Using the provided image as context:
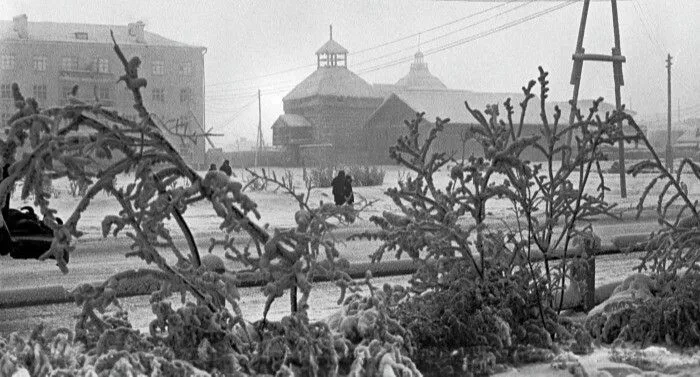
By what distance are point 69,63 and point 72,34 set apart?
1.67 meters

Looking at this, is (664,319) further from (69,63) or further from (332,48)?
(69,63)

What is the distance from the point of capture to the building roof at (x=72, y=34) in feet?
145

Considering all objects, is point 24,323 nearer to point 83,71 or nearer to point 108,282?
point 108,282

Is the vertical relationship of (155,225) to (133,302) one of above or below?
above

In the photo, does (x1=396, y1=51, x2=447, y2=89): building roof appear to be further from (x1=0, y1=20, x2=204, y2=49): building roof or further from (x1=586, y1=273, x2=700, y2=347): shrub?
(x1=586, y1=273, x2=700, y2=347): shrub

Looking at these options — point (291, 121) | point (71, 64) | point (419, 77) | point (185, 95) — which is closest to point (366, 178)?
point (185, 95)

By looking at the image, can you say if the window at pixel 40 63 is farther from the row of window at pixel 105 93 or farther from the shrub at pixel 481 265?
the shrub at pixel 481 265

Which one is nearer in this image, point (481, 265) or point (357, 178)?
point (481, 265)

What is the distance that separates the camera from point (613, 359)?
4.17m

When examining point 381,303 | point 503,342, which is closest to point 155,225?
point 381,303

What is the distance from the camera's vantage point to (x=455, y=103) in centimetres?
4366

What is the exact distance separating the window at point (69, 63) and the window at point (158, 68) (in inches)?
166

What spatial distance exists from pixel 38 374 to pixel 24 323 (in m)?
3.90

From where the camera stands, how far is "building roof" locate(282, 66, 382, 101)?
46.2m
